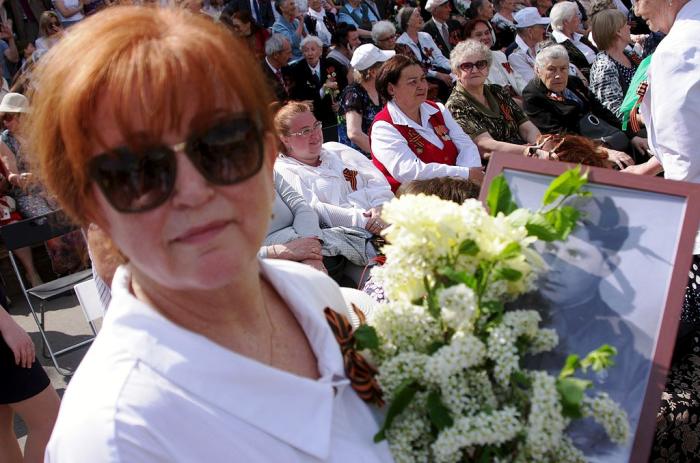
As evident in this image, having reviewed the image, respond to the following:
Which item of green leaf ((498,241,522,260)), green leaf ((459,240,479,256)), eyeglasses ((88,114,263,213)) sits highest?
eyeglasses ((88,114,263,213))

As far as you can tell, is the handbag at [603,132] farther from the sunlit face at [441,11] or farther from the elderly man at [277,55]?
the sunlit face at [441,11]

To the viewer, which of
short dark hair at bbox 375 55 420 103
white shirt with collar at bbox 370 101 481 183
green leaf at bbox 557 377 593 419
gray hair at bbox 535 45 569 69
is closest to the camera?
green leaf at bbox 557 377 593 419

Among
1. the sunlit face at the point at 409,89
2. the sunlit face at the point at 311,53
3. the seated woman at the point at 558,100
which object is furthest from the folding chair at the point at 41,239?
the sunlit face at the point at 311,53

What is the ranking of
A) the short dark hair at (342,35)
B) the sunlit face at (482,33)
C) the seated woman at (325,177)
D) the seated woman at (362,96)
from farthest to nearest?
the short dark hair at (342,35) < the sunlit face at (482,33) < the seated woman at (362,96) < the seated woman at (325,177)

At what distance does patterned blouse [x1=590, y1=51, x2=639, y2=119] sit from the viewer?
19.3 ft

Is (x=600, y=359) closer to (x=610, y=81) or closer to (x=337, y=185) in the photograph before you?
(x=337, y=185)

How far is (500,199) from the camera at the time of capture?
1432 millimetres

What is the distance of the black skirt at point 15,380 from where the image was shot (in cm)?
275

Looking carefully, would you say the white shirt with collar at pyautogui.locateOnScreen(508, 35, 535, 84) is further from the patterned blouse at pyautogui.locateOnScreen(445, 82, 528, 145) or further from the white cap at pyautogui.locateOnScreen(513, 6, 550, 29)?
the patterned blouse at pyautogui.locateOnScreen(445, 82, 528, 145)

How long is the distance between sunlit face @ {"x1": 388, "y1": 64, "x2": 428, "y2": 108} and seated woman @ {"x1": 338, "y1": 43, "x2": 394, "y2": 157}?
3.02ft

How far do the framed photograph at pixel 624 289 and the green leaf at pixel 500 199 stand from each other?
0.35 ft

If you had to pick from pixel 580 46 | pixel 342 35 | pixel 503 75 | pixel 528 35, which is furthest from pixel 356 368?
pixel 342 35

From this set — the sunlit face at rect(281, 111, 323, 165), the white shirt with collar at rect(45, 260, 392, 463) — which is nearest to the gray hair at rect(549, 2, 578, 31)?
the sunlit face at rect(281, 111, 323, 165)

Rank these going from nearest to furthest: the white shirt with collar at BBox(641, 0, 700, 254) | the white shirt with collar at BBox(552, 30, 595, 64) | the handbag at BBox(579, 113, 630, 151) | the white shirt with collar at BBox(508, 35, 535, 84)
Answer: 1. the white shirt with collar at BBox(641, 0, 700, 254)
2. the handbag at BBox(579, 113, 630, 151)
3. the white shirt with collar at BBox(552, 30, 595, 64)
4. the white shirt with collar at BBox(508, 35, 535, 84)
